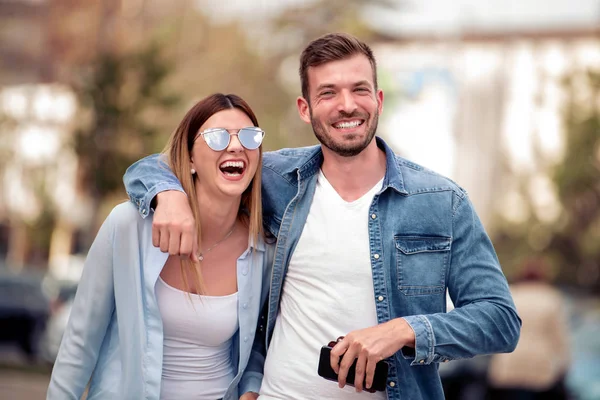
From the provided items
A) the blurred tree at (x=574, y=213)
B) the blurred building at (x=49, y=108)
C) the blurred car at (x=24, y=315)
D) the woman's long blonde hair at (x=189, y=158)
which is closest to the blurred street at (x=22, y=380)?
the blurred car at (x=24, y=315)

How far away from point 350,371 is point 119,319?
0.91m

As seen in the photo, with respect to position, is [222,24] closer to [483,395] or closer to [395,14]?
[395,14]

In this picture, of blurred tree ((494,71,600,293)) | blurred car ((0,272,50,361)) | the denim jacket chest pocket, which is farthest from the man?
blurred tree ((494,71,600,293))

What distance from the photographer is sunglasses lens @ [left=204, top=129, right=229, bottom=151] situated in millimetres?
3248

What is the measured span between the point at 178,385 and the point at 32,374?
953 centimetres

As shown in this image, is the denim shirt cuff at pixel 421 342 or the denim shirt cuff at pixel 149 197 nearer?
the denim shirt cuff at pixel 421 342

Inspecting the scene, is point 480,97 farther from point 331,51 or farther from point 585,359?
point 331,51

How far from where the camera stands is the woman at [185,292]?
10.4 ft

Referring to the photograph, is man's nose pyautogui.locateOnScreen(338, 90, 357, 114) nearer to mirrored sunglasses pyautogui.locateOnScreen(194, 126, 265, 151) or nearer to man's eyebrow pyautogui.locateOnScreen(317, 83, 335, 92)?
man's eyebrow pyautogui.locateOnScreen(317, 83, 335, 92)

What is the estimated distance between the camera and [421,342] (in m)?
2.81

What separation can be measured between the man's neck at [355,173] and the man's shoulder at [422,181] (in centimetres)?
9

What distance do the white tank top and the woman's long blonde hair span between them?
0.25 feet

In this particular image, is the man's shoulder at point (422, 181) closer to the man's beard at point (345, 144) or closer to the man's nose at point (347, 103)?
the man's beard at point (345, 144)

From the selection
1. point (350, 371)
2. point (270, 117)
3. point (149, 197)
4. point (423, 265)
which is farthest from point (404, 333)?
point (270, 117)
